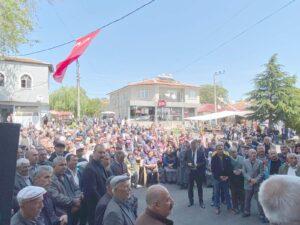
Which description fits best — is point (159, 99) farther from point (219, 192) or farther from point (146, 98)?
point (219, 192)

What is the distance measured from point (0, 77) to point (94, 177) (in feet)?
117

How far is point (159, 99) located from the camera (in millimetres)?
53469

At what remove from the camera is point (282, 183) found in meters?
1.88

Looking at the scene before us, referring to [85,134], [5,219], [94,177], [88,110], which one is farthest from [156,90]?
[5,219]

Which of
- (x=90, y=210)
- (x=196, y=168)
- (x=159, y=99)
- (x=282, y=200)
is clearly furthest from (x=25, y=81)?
(x=282, y=200)

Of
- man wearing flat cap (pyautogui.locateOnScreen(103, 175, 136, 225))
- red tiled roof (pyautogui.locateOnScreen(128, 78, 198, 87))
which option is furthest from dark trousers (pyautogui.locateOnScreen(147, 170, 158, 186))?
red tiled roof (pyautogui.locateOnScreen(128, 78, 198, 87))

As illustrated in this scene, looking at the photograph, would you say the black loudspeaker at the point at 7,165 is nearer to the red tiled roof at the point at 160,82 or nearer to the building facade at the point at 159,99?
the building facade at the point at 159,99

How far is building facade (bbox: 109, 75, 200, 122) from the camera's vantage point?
2058 inches

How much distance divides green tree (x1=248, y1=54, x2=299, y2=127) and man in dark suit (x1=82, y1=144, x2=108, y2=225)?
2941 cm

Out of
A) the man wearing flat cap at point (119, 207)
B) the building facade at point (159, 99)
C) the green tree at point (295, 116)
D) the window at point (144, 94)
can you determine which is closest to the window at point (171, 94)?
the building facade at point (159, 99)

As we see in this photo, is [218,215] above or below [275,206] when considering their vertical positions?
below

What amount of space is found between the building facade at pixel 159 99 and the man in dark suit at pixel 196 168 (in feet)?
130

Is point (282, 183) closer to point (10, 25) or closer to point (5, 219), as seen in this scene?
point (5, 219)

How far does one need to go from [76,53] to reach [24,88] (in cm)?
2884
